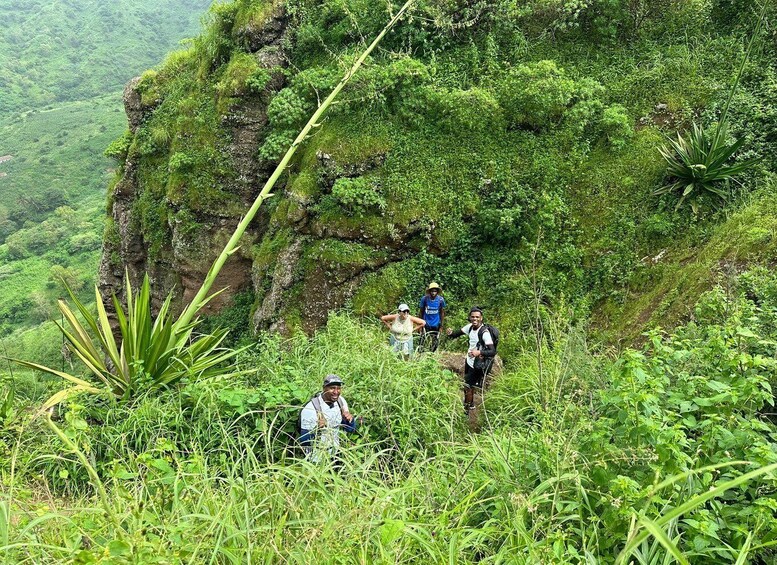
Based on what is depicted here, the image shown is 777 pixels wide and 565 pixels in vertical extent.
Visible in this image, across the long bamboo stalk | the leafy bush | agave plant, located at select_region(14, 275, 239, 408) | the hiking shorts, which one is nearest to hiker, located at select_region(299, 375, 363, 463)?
the long bamboo stalk

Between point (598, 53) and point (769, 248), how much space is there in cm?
495

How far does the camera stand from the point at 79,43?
11700cm

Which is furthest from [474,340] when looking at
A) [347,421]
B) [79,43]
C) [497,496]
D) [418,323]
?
[79,43]

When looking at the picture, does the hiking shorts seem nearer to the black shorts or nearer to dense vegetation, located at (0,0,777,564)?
dense vegetation, located at (0,0,777,564)

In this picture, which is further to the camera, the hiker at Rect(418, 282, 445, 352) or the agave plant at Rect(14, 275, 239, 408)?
the hiker at Rect(418, 282, 445, 352)

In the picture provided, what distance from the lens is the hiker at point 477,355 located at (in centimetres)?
525

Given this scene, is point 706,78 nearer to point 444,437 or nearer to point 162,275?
point 444,437

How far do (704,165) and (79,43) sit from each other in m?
145

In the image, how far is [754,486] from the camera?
7.06ft

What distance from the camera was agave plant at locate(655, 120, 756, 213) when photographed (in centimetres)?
623

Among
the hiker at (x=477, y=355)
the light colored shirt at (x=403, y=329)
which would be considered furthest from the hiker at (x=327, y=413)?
the light colored shirt at (x=403, y=329)

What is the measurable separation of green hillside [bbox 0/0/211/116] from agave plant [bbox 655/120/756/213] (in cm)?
12005

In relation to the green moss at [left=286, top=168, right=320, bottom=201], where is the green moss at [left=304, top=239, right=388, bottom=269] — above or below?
below

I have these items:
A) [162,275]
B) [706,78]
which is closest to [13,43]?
[162,275]
